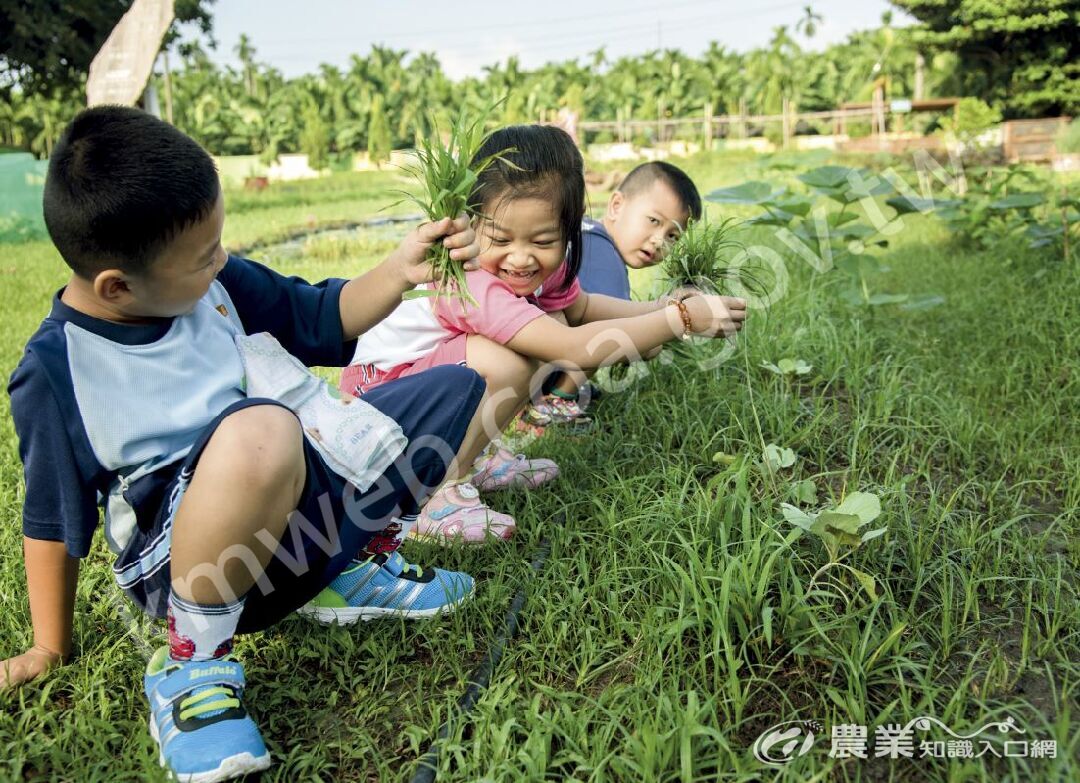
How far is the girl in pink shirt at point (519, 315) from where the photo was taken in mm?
1909

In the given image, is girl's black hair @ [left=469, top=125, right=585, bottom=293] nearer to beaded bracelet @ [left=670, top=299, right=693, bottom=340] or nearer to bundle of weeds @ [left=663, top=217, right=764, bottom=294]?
beaded bracelet @ [left=670, top=299, right=693, bottom=340]

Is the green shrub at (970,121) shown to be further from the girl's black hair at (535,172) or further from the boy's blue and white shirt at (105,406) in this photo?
the boy's blue and white shirt at (105,406)

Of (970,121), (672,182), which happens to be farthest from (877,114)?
(672,182)

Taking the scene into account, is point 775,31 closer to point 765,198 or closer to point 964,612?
point 765,198

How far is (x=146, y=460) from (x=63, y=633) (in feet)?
1.30

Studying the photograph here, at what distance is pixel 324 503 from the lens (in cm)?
147

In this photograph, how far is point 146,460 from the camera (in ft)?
4.47

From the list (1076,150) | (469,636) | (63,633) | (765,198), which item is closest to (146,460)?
(63,633)

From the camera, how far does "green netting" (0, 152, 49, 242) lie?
25.2ft

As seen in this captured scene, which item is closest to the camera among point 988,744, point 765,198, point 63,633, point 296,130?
point 988,744

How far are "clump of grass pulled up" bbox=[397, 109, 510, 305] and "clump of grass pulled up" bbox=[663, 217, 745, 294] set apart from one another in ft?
2.78

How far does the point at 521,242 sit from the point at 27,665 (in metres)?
1.33

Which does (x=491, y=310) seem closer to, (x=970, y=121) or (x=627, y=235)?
(x=627, y=235)

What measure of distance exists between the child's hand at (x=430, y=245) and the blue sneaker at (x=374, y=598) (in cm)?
61
